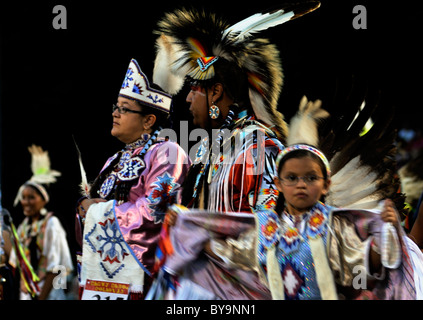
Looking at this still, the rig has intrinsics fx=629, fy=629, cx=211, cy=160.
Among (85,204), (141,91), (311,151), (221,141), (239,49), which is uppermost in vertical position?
(239,49)

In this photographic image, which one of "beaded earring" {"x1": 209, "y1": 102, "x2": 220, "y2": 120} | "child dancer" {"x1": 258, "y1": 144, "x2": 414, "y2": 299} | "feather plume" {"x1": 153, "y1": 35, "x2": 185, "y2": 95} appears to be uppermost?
"feather plume" {"x1": 153, "y1": 35, "x2": 185, "y2": 95}

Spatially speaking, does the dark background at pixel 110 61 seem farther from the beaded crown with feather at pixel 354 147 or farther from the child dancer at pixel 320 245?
the child dancer at pixel 320 245

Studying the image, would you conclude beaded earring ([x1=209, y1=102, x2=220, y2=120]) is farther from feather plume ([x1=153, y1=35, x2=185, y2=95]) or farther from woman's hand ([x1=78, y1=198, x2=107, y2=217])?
woman's hand ([x1=78, y1=198, x2=107, y2=217])

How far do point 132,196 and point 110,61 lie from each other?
1.55 metres

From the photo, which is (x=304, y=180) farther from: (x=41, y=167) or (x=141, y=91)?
(x=41, y=167)

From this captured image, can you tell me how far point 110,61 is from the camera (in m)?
4.67

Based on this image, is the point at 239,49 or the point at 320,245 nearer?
the point at 320,245

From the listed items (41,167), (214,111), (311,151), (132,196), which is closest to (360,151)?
(311,151)

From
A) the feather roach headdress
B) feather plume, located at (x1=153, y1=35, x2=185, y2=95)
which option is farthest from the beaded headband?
feather plume, located at (x1=153, y1=35, x2=185, y2=95)

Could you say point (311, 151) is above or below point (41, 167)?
below

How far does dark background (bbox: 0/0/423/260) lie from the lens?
4.09 metres

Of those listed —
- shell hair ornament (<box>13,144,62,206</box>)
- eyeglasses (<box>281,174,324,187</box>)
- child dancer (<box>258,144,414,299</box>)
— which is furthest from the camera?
shell hair ornament (<box>13,144,62,206</box>)

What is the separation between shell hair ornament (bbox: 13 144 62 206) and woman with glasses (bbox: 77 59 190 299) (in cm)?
271
